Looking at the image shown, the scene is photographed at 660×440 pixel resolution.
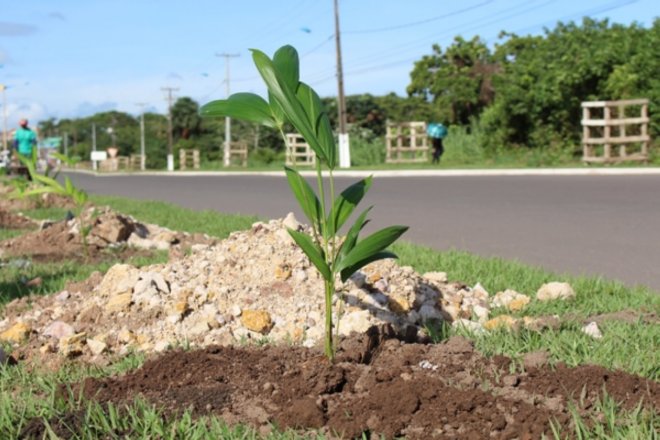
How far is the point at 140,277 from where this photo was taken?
15.5 feet

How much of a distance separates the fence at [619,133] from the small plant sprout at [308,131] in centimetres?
2041

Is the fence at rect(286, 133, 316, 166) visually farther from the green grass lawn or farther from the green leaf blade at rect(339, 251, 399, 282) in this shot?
the green leaf blade at rect(339, 251, 399, 282)

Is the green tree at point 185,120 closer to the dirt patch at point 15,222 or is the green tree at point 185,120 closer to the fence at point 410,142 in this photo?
the fence at point 410,142

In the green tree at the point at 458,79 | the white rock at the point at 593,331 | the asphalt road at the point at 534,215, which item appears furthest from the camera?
the green tree at the point at 458,79

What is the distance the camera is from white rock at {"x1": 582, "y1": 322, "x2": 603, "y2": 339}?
12.7ft

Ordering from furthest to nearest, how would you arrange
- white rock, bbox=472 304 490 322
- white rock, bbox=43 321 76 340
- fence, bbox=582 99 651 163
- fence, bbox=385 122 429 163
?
fence, bbox=385 122 429 163, fence, bbox=582 99 651 163, white rock, bbox=472 304 490 322, white rock, bbox=43 321 76 340

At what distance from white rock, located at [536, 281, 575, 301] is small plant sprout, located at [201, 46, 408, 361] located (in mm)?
2000

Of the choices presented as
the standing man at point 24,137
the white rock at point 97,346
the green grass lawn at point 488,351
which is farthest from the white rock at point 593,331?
the standing man at point 24,137

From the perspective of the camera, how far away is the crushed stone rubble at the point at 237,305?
414 centimetres

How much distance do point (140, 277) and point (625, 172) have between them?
16.7 meters

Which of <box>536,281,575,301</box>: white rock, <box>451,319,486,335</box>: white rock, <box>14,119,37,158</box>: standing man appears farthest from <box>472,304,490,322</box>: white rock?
<box>14,119,37,158</box>: standing man

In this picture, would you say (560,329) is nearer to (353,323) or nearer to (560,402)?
(353,323)

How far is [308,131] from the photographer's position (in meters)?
3.07

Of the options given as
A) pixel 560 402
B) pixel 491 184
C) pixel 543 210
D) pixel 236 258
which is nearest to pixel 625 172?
pixel 491 184
